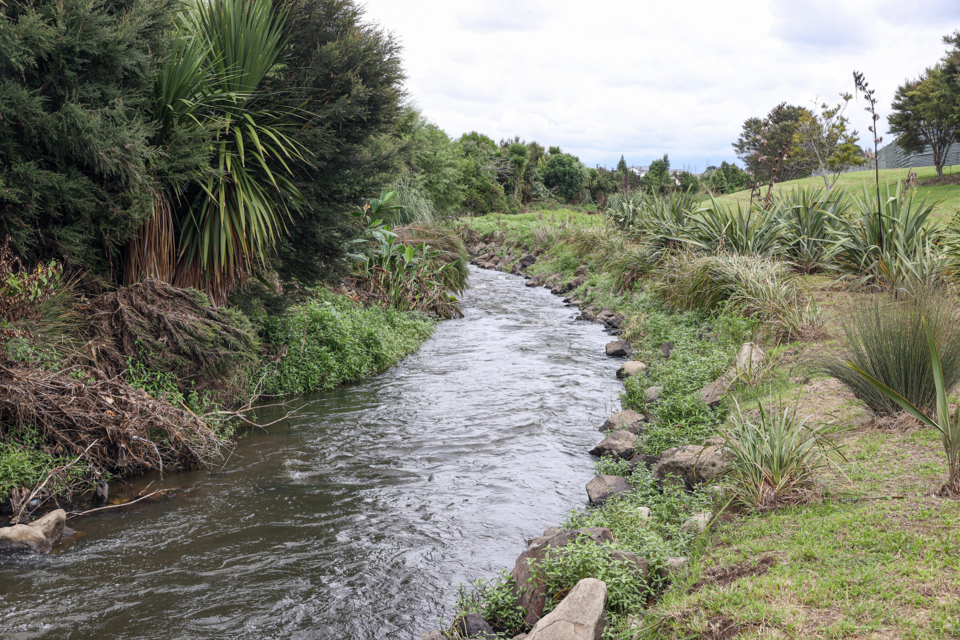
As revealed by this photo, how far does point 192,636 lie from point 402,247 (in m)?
11.0

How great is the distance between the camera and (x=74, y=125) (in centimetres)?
574

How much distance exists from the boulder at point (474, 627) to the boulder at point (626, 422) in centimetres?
371

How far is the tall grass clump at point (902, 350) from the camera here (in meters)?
5.14

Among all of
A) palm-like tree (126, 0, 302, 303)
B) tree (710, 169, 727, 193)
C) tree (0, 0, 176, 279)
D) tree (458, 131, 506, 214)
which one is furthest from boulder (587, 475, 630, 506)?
tree (710, 169, 727, 193)

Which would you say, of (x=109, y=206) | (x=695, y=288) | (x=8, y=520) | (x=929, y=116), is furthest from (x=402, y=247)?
(x=929, y=116)

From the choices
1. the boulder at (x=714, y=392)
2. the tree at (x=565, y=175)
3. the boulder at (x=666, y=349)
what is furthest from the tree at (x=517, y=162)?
the boulder at (x=714, y=392)

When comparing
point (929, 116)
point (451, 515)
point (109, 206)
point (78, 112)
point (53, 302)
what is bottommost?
point (451, 515)

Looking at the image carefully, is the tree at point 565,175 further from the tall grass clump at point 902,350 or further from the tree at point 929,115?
the tall grass clump at point 902,350

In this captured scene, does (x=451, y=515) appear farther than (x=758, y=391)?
No

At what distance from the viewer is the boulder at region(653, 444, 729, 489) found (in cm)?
519

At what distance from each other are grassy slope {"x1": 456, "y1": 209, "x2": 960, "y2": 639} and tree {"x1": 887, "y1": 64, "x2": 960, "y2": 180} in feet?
100

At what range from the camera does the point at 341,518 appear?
17.6ft

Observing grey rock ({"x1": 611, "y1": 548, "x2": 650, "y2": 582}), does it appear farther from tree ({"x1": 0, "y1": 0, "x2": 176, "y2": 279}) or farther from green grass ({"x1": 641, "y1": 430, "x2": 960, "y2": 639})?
tree ({"x1": 0, "y1": 0, "x2": 176, "y2": 279})

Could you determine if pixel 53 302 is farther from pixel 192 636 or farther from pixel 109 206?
pixel 192 636
